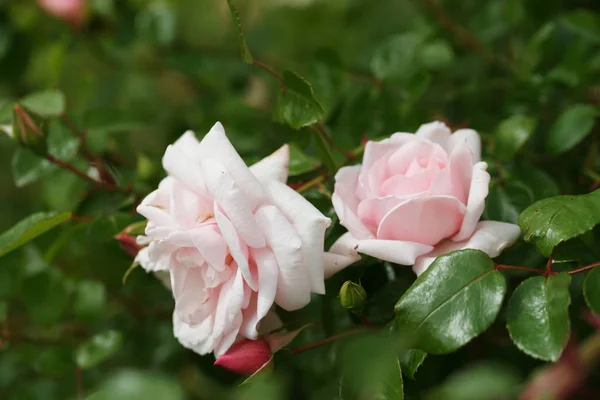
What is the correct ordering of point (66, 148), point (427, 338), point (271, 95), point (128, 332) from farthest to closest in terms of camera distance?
point (271, 95), point (128, 332), point (66, 148), point (427, 338)

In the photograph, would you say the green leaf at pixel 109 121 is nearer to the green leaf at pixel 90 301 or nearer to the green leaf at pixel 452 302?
the green leaf at pixel 90 301

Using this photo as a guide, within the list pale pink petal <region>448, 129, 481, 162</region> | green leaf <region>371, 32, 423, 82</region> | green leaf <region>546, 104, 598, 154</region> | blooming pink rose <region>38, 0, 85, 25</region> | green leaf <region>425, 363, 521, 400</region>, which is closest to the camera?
green leaf <region>425, 363, 521, 400</region>

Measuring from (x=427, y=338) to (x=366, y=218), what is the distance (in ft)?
0.36

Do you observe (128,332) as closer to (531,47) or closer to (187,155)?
(187,155)

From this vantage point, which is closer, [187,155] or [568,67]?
[187,155]

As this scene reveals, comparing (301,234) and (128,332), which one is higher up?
(301,234)

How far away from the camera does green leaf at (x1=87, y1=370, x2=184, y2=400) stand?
290mm

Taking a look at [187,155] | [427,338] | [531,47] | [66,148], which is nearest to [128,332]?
[66,148]

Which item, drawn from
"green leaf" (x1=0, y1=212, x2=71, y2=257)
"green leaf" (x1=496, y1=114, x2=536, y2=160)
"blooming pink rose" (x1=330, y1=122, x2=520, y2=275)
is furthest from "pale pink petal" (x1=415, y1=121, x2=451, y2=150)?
"green leaf" (x1=0, y1=212, x2=71, y2=257)

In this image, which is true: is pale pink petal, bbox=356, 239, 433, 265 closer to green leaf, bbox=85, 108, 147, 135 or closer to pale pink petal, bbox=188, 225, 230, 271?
pale pink petal, bbox=188, 225, 230, 271

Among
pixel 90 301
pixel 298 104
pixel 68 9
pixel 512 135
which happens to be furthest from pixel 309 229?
pixel 68 9

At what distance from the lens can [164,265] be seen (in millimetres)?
469

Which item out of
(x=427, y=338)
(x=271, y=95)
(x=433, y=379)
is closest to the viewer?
(x=427, y=338)

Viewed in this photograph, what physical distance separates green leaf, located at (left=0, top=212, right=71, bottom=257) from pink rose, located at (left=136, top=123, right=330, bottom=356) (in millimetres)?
104
